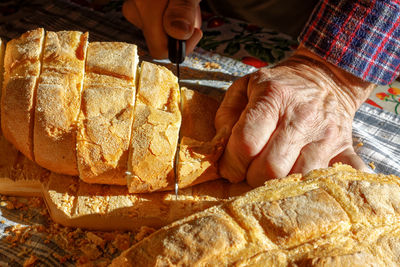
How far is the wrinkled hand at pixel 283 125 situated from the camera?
68.7 inches

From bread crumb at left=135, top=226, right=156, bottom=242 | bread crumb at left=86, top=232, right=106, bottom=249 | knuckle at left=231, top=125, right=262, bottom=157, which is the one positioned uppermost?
knuckle at left=231, top=125, right=262, bottom=157

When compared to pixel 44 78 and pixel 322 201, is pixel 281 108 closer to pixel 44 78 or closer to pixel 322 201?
pixel 322 201

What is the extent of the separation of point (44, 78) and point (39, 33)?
30 centimetres

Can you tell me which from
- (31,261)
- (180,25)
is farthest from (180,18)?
(31,261)

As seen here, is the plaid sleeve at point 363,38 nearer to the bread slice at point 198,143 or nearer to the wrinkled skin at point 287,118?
the wrinkled skin at point 287,118

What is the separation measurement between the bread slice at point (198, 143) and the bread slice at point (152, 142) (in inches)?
2.9

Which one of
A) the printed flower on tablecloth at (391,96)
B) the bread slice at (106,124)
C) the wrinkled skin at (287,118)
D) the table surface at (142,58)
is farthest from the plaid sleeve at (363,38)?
the bread slice at (106,124)

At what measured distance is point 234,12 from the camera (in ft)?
11.5

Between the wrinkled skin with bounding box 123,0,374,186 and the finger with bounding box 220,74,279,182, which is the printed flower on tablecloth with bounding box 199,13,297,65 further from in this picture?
the finger with bounding box 220,74,279,182

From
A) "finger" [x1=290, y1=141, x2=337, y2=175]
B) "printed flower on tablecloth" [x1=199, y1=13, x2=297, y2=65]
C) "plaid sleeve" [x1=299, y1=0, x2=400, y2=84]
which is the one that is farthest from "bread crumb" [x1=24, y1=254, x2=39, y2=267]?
"printed flower on tablecloth" [x1=199, y1=13, x2=297, y2=65]

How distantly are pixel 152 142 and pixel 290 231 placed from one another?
715 millimetres

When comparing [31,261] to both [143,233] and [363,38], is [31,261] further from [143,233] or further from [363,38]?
[363,38]

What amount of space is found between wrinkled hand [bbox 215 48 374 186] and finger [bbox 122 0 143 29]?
126 cm

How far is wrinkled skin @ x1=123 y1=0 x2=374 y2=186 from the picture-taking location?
175cm
